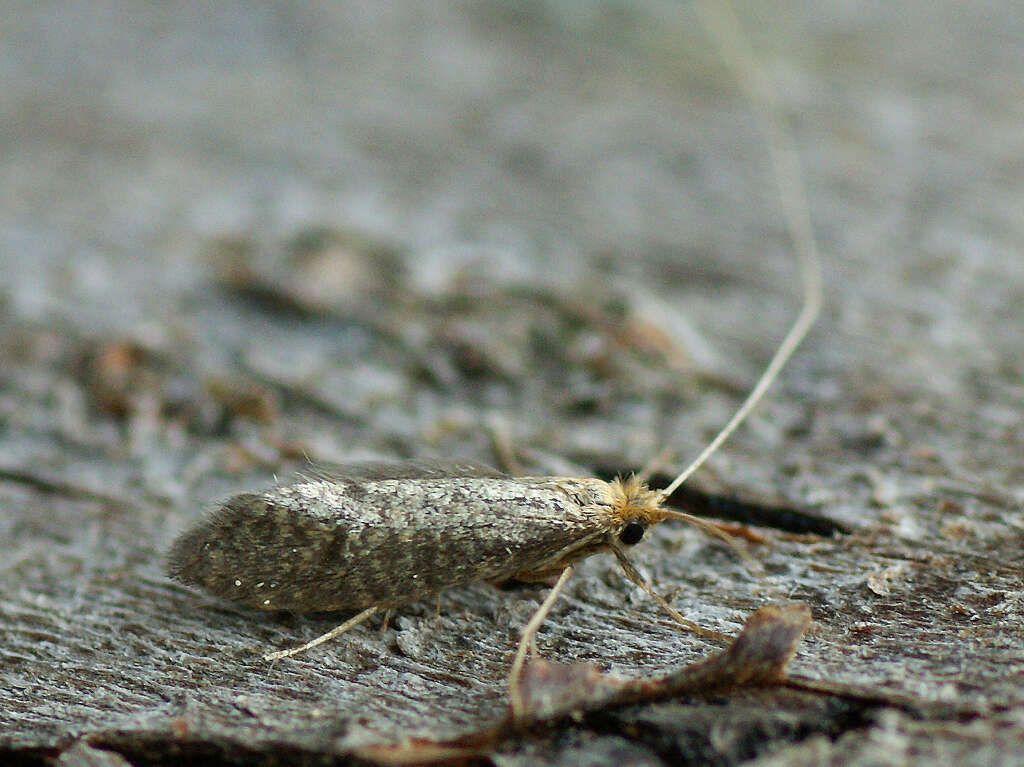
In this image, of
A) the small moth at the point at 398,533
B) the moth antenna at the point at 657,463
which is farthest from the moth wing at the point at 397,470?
the moth antenna at the point at 657,463

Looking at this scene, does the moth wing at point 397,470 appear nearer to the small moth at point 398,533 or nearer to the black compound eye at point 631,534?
the small moth at point 398,533

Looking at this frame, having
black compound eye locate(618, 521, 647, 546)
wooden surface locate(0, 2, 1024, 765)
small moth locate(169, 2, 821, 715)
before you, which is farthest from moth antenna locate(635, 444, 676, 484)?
black compound eye locate(618, 521, 647, 546)

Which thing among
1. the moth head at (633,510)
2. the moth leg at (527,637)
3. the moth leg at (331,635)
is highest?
the moth head at (633,510)

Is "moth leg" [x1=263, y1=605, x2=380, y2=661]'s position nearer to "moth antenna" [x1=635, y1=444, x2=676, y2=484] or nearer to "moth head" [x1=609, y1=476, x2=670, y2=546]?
"moth head" [x1=609, y1=476, x2=670, y2=546]

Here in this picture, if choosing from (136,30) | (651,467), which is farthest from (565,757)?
(136,30)

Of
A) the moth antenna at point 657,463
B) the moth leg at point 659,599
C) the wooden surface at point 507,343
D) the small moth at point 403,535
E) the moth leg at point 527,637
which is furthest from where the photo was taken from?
the moth antenna at point 657,463

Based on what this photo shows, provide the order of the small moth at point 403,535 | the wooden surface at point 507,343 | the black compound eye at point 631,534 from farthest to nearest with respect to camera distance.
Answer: the black compound eye at point 631,534 < the small moth at point 403,535 < the wooden surface at point 507,343

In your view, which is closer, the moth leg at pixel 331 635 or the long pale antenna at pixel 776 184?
the moth leg at pixel 331 635
